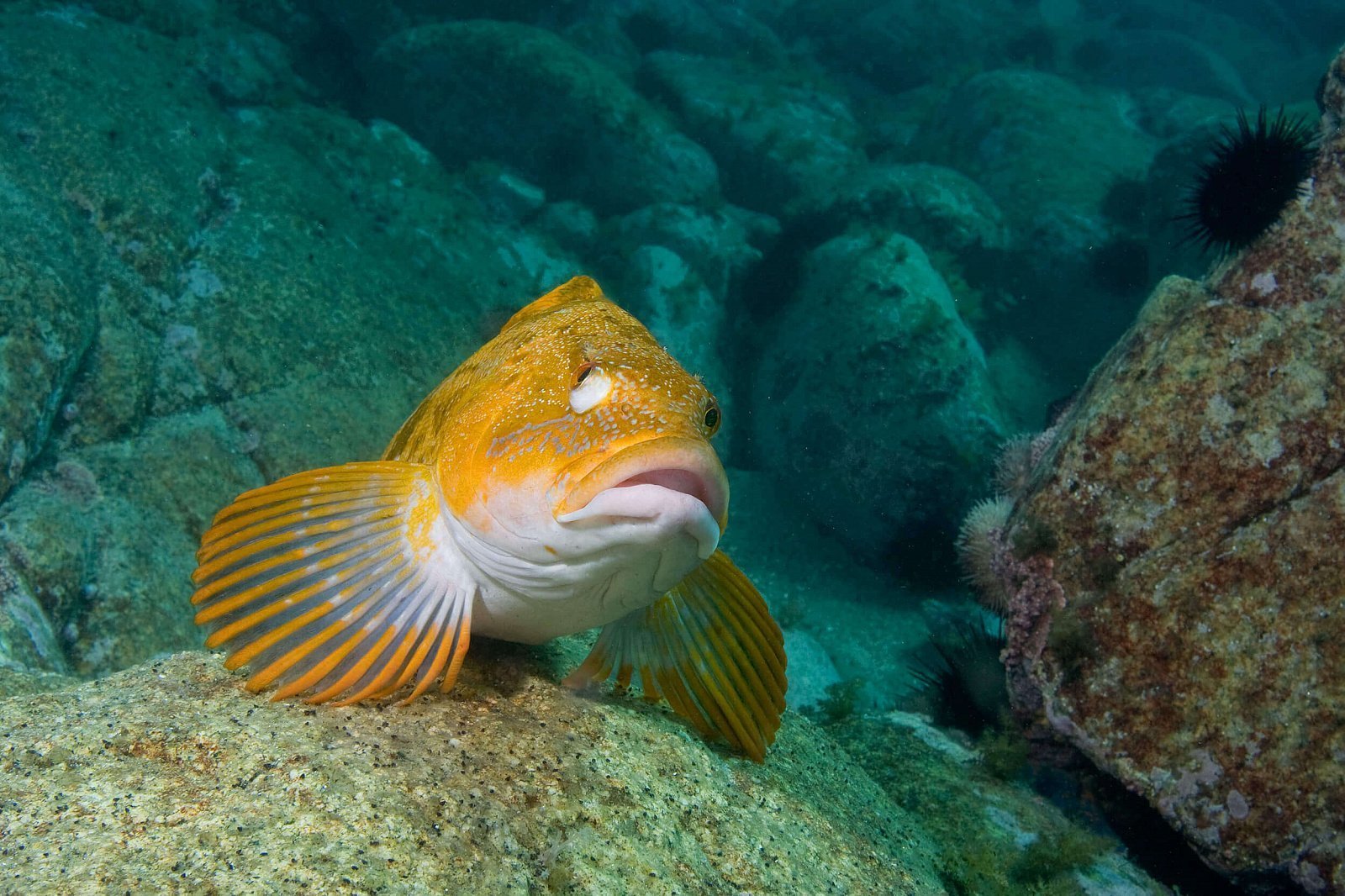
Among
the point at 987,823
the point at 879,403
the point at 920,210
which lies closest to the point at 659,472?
the point at 987,823

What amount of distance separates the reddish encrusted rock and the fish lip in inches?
113

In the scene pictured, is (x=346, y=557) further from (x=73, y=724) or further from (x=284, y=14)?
(x=284, y=14)

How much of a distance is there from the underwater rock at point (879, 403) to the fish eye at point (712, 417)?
7.66 m

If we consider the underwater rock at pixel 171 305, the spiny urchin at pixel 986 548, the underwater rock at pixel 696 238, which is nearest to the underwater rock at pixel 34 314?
the underwater rock at pixel 171 305

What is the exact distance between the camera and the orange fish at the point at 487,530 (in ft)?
6.01

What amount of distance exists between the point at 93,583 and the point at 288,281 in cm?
427

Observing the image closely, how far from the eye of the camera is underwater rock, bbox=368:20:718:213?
13.2m

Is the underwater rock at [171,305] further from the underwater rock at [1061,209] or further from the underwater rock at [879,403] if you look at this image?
the underwater rock at [1061,209]

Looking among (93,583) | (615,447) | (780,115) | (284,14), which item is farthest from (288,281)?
(780,115)

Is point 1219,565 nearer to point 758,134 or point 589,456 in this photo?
point 589,456

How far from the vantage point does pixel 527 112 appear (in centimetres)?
1335

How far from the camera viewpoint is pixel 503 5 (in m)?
17.0

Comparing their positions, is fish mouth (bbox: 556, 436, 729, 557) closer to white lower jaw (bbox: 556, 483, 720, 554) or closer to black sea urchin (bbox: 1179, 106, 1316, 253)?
white lower jaw (bbox: 556, 483, 720, 554)

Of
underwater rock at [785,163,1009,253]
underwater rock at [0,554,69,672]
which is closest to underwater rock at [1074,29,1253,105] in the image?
underwater rock at [785,163,1009,253]
